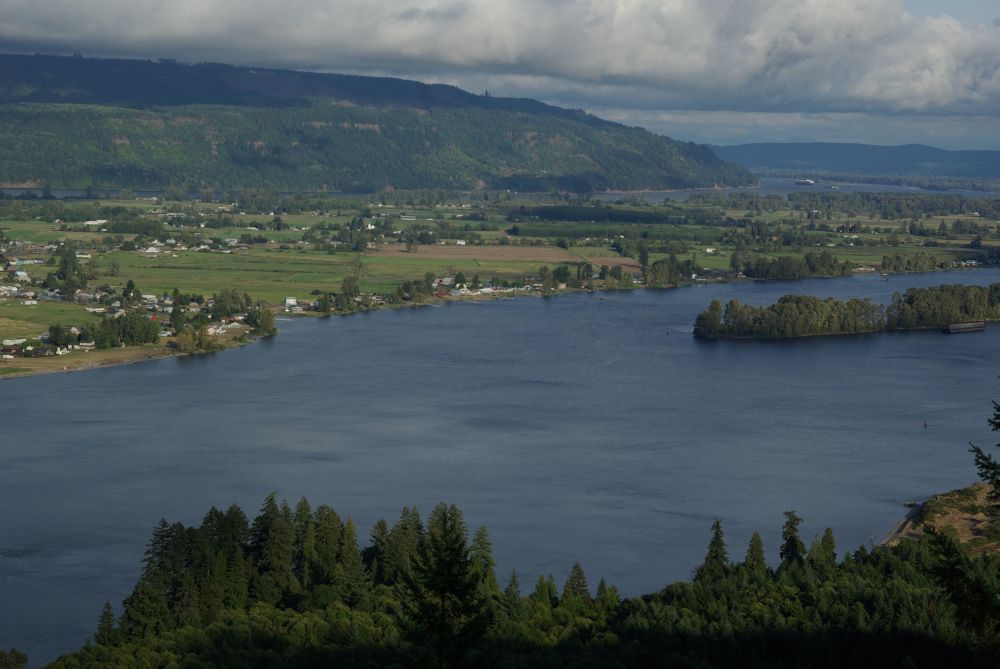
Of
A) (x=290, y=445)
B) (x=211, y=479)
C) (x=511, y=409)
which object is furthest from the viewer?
(x=511, y=409)

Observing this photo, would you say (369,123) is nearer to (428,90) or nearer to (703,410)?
(428,90)

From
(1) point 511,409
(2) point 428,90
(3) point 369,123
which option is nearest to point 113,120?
(3) point 369,123

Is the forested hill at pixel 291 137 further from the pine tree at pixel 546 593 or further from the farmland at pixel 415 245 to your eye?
the pine tree at pixel 546 593

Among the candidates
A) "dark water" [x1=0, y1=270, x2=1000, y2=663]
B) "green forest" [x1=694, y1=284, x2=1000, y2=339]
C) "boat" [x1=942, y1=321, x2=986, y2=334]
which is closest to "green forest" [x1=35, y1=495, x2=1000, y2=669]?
"dark water" [x1=0, y1=270, x2=1000, y2=663]

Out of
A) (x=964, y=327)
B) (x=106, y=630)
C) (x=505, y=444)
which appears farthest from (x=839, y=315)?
(x=106, y=630)

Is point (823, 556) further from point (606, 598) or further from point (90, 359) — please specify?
point (90, 359)
